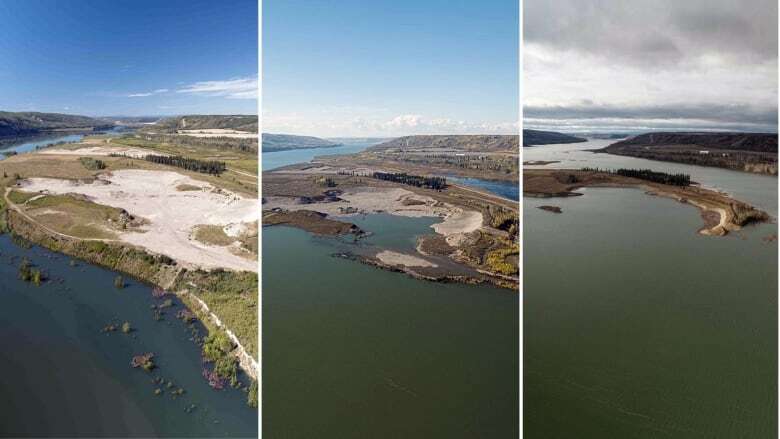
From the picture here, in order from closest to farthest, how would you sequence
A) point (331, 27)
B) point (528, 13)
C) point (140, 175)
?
point (528, 13) → point (140, 175) → point (331, 27)

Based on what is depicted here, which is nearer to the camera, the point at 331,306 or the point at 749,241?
the point at 749,241

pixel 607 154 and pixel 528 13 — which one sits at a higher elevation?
pixel 528 13

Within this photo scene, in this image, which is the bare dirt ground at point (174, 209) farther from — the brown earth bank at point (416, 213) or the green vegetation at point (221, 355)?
the green vegetation at point (221, 355)

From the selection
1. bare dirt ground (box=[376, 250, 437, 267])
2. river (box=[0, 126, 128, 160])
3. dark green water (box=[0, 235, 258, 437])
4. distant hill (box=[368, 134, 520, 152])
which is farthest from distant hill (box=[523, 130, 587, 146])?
river (box=[0, 126, 128, 160])

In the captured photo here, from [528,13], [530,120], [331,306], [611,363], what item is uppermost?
[528,13]

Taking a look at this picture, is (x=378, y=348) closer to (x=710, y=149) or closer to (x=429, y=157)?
(x=429, y=157)

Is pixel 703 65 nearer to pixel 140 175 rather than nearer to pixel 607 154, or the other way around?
pixel 607 154

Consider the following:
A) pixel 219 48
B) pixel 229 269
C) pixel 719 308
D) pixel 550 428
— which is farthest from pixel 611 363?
pixel 219 48
